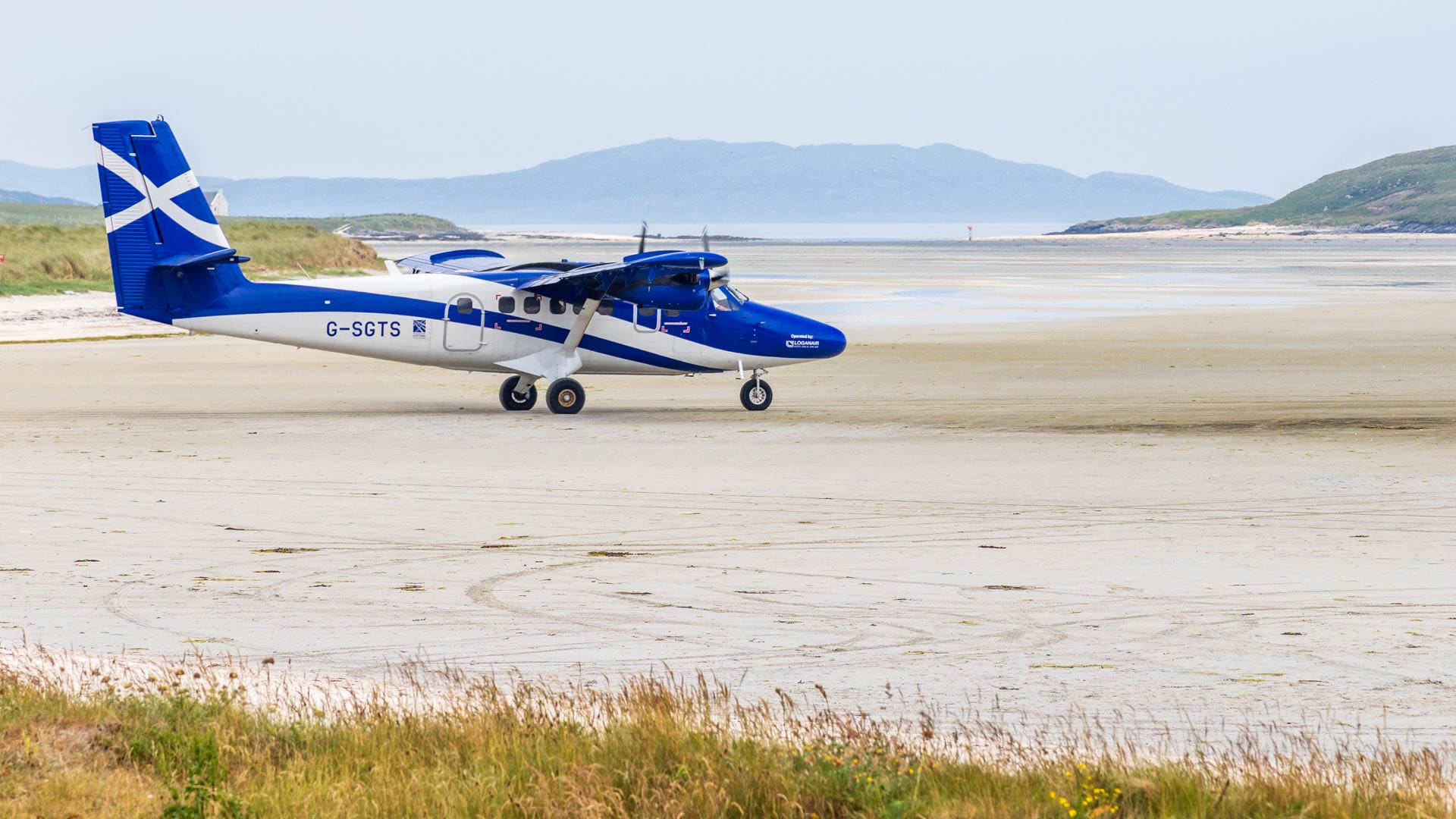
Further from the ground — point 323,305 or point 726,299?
point 323,305

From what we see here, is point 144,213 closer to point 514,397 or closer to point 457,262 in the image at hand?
point 457,262

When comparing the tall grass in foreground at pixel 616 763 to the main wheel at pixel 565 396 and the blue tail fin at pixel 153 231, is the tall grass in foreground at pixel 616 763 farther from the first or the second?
the blue tail fin at pixel 153 231

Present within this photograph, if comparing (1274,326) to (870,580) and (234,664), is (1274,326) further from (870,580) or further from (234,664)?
(234,664)

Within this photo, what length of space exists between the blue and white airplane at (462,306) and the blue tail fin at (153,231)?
0.05 feet

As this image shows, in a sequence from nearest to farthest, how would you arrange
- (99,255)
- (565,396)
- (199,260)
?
(199,260) → (565,396) → (99,255)

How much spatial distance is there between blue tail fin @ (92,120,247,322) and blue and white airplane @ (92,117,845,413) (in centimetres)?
2

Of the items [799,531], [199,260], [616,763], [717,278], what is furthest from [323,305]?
[616,763]

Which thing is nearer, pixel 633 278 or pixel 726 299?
pixel 633 278

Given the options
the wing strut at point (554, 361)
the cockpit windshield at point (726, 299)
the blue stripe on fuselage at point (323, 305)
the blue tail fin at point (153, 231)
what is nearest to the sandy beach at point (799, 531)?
the wing strut at point (554, 361)

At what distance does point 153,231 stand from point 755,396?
31.9 ft

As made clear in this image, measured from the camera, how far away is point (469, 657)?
380 inches

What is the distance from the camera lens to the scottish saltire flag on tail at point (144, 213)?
77.4ft

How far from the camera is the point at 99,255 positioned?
5728 centimetres

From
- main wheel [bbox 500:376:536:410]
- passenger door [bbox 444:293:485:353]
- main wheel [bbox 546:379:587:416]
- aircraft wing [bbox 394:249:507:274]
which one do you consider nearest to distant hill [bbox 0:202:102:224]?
aircraft wing [bbox 394:249:507:274]
